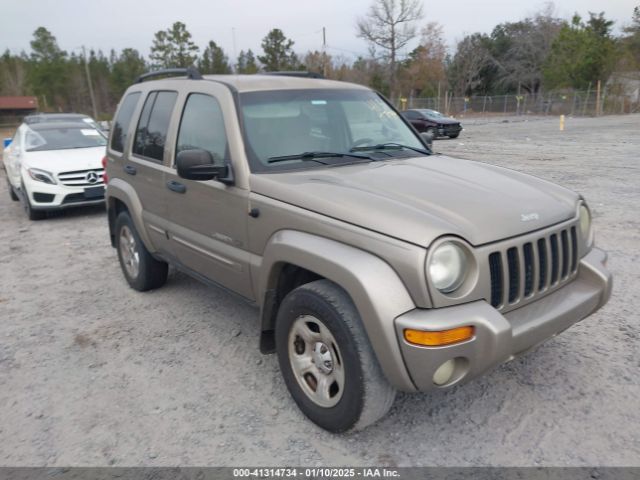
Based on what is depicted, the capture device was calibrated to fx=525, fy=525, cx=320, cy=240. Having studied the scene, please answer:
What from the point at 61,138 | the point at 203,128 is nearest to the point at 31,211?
the point at 61,138

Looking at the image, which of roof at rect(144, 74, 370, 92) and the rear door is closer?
the rear door

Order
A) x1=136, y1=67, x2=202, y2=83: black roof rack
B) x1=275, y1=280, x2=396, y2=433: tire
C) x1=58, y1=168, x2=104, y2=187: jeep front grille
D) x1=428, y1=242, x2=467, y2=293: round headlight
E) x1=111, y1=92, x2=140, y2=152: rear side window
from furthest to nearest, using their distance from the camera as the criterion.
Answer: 1. x1=58, y1=168, x2=104, y2=187: jeep front grille
2. x1=111, y1=92, x2=140, y2=152: rear side window
3. x1=136, y1=67, x2=202, y2=83: black roof rack
4. x1=275, y1=280, x2=396, y2=433: tire
5. x1=428, y1=242, x2=467, y2=293: round headlight

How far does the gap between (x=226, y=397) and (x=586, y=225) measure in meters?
2.51

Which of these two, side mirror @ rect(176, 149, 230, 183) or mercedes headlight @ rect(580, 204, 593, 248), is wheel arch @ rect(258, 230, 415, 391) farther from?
mercedes headlight @ rect(580, 204, 593, 248)

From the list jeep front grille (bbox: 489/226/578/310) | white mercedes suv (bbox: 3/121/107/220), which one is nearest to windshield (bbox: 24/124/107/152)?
white mercedes suv (bbox: 3/121/107/220)

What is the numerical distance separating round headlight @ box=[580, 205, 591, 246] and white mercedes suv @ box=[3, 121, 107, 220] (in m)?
7.58

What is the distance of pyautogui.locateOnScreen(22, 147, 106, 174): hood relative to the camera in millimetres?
8500

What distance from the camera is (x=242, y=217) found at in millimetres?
3312

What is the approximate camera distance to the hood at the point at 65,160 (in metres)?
8.50

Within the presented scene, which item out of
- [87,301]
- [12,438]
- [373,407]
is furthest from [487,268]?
[87,301]

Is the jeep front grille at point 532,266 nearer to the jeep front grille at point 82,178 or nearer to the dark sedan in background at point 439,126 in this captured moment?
the jeep front grille at point 82,178

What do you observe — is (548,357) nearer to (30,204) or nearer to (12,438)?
(12,438)

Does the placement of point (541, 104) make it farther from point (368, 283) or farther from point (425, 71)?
point (368, 283)

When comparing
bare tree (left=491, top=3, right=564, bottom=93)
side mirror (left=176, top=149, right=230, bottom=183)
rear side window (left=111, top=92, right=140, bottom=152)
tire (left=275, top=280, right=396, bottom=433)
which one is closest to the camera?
tire (left=275, top=280, right=396, bottom=433)
